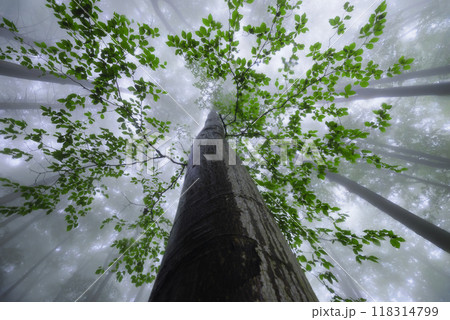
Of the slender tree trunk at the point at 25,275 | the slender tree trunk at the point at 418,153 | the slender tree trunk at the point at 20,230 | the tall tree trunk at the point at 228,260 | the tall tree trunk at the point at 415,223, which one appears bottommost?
the slender tree trunk at the point at 25,275

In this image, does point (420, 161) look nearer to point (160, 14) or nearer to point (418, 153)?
point (418, 153)

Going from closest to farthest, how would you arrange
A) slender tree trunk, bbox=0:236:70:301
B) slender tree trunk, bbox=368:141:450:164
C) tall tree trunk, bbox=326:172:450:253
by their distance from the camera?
tall tree trunk, bbox=326:172:450:253
slender tree trunk, bbox=368:141:450:164
slender tree trunk, bbox=0:236:70:301

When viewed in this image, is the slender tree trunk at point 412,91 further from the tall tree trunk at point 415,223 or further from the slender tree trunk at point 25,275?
the slender tree trunk at point 25,275

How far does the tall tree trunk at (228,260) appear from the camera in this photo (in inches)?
23.2

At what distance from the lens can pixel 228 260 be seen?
0.66 m

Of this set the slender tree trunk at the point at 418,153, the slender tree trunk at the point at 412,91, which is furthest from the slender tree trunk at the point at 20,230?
the slender tree trunk at the point at 418,153

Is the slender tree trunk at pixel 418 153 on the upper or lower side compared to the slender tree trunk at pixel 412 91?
lower

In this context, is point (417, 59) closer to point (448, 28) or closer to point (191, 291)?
point (448, 28)

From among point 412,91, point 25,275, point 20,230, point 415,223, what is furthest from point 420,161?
point 25,275

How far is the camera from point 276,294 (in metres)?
0.60

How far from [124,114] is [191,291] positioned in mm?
2457

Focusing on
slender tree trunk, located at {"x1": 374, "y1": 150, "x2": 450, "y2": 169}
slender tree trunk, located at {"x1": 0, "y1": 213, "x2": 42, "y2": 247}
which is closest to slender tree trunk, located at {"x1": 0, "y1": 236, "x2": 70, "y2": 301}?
slender tree trunk, located at {"x1": 0, "y1": 213, "x2": 42, "y2": 247}

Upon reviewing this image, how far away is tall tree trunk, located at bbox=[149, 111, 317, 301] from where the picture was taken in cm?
59

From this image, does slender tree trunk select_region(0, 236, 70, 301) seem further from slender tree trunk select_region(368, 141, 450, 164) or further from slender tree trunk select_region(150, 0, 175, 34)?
slender tree trunk select_region(368, 141, 450, 164)
